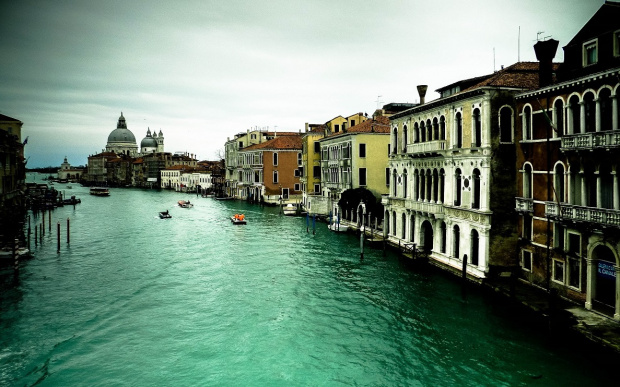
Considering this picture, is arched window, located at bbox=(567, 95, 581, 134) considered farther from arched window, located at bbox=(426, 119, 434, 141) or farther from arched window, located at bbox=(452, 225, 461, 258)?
arched window, located at bbox=(426, 119, 434, 141)

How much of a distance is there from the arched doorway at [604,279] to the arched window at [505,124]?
5376mm

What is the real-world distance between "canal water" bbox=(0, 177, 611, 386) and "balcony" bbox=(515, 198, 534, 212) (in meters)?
3.56

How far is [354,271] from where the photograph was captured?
65.5ft

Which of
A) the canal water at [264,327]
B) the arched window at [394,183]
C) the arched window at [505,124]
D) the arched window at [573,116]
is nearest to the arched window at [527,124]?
the arched window at [505,124]

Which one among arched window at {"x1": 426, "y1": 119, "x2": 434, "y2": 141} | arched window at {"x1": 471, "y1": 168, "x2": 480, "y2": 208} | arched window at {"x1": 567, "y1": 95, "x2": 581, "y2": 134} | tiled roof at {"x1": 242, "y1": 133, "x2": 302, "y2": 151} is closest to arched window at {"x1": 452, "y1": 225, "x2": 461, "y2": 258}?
arched window at {"x1": 471, "y1": 168, "x2": 480, "y2": 208}

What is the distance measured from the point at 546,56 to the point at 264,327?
549 inches

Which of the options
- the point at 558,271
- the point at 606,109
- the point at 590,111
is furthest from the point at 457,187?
the point at 606,109

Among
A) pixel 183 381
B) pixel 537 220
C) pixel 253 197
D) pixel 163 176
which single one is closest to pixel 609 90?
pixel 537 220

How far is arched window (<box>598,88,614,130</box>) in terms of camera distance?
12.0 meters

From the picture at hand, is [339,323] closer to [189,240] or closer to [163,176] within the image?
[189,240]

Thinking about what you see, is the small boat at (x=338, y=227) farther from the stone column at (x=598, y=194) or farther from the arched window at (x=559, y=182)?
the stone column at (x=598, y=194)

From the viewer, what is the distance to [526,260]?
15.7 metres

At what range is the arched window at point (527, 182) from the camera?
15453mm

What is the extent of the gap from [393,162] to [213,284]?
12414 mm
